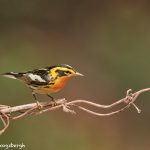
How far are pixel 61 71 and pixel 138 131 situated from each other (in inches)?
182

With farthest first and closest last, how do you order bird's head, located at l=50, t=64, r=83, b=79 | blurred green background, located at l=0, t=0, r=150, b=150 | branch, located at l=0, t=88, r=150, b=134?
blurred green background, located at l=0, t=0, r=150, b=150 → bird's head, located at l=50, t=64, r=83, b=79 → branch, located at l=0, t=88, r=150, b=134

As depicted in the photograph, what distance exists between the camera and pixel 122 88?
28.0ft

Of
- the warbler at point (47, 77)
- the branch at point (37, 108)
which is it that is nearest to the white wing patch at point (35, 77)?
the warbler at point (47, 77)

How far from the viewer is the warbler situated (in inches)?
141

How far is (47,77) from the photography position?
3658mm

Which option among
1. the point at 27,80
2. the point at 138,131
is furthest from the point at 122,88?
the point at 27,80

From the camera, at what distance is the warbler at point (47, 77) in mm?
3580

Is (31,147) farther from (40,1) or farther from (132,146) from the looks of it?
(40,1)

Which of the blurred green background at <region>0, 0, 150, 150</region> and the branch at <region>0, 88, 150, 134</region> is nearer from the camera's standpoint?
the branch at <region>0, 88, 150, 134</region>

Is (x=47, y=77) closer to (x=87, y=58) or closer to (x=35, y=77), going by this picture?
(x=35, y=77)

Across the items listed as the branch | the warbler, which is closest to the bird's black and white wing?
the warbler

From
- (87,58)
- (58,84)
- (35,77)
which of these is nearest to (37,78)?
(35,77)

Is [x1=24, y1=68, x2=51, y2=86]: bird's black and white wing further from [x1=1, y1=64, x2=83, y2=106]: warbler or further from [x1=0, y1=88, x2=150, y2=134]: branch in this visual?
[x1=0, y1=88, x2=150, y2=134]: branch

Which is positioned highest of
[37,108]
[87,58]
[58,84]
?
[87,58]
